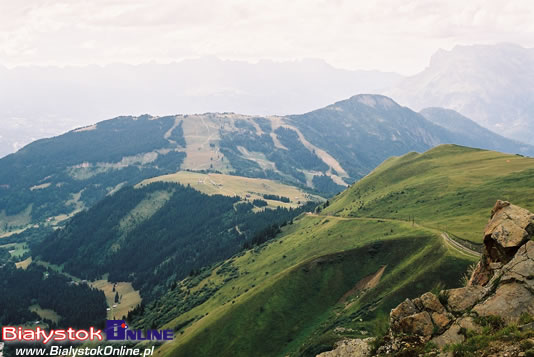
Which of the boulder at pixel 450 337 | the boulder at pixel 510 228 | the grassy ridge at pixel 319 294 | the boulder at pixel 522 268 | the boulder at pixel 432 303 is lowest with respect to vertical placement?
the grassy ridge at pixel 319 294

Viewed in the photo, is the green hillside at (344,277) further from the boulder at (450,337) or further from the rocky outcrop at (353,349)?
the boulder at (450,337)

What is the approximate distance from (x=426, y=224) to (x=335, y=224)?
48.0 m

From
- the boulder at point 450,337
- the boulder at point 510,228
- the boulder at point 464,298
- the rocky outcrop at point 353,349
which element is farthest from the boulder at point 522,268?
the rocky outcrop at point 353,349

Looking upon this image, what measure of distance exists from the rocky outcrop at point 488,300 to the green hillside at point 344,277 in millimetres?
47210

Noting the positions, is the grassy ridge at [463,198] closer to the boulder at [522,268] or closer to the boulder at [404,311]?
the boulder at [522,268]

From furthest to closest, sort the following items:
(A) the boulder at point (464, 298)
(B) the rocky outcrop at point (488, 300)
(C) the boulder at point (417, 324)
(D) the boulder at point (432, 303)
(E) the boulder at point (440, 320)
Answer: (D) the boulder at point (432, 303) < (A) the boulder at point (464, 298) < (C) the boulder at point (417, 324) < (E) the boulder at point (440, 320) < (B) the rocky outcrop at point (488, 300)

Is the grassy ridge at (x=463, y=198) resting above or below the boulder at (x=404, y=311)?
below

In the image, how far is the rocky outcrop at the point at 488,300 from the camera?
36.5m

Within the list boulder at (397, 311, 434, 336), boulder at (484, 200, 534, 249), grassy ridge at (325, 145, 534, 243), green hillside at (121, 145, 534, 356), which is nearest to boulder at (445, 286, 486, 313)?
boulder at (397, 311, 434, 336)

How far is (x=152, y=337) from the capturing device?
152m

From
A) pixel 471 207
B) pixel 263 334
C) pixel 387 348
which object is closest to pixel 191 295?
pixel 263 334

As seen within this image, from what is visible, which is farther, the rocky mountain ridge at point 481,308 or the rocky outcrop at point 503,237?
the rocky outcrop at point 503,237

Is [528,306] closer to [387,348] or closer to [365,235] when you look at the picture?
[387,348]

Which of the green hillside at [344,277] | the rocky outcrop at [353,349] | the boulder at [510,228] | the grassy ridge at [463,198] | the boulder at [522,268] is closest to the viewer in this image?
the boulder at [522,268]
